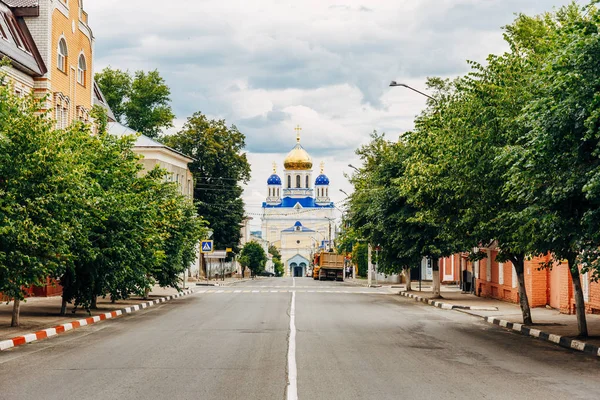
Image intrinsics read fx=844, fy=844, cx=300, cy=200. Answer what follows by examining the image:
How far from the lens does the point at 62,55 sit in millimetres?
39875

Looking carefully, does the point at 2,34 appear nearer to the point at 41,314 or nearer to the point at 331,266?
the point at 41,314

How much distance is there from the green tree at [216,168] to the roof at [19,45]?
117 feet

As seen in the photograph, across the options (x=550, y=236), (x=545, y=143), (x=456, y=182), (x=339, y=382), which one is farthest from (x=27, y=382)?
(x=456, y=182)

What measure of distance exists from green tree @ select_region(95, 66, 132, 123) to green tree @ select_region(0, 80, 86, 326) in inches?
2112

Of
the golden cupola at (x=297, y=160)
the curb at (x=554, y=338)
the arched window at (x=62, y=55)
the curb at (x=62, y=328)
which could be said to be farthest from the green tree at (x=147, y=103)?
the golden cupola at (x=297, y=160)

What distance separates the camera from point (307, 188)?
18912 cm

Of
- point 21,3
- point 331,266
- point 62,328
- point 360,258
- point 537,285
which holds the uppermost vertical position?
point 21,3

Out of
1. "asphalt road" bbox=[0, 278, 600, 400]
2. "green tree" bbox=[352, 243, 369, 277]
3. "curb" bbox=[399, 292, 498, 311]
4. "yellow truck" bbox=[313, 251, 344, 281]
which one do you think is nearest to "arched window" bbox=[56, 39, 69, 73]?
"curb" bbox=[399, 292, 498, 311]

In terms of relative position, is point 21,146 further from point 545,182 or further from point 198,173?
point 198,173

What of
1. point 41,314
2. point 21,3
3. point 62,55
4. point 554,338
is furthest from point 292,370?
point 62,55

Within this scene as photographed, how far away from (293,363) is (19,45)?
26347 mm

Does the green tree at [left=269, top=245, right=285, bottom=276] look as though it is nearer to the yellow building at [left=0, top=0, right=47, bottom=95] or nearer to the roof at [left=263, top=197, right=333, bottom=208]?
the roof at [left=263, top=197, right=333, bottom=208]

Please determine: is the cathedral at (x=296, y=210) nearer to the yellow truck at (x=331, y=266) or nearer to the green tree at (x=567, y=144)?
the yellow truck at (x=331, y=266)

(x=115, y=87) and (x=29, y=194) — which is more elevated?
(x=115, y=87)
